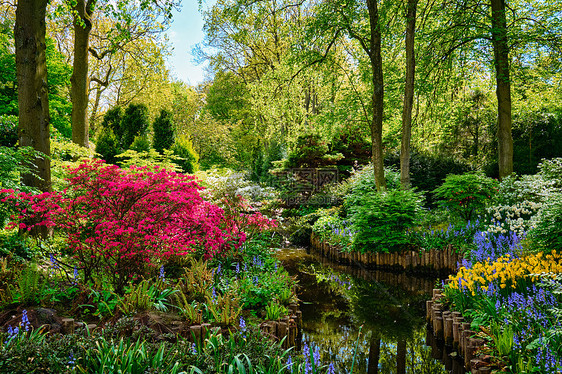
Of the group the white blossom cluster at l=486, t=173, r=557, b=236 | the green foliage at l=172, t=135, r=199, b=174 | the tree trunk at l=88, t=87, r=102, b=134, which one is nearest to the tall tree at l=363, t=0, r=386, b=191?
the white blossom cluster at l=486, t=173, r=557, b=236

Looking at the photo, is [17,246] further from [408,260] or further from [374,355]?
[408,260]

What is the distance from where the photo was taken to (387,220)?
7.62m

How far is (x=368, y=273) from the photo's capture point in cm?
749

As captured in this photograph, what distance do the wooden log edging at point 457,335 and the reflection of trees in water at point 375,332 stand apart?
220 millimetres

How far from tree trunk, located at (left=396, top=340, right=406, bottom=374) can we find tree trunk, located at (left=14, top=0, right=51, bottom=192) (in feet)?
19.9

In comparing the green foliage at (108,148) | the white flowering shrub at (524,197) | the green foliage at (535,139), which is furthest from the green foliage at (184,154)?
the green foliage at (535,139)

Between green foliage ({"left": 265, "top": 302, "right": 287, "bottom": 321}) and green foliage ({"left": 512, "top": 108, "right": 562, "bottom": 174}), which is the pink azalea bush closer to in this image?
green foliage ({"left": 265, "top": 302, "right": 287, "bottom": 321})

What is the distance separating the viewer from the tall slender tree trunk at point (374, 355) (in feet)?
12.0

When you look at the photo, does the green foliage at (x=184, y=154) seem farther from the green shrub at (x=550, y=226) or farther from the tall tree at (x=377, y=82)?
the green shrub at (x=550, y=226)

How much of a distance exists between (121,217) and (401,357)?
12.2ft

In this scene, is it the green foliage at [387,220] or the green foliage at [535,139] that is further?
the green foliage at [535,139]

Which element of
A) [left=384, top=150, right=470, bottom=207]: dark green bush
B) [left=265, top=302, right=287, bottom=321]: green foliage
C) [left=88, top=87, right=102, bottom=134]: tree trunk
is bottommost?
[left=265, top=302, right=287, bottom=321]: green foliage

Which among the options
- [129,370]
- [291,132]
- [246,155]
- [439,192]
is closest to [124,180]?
[129,370]

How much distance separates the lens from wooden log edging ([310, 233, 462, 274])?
701 cm
